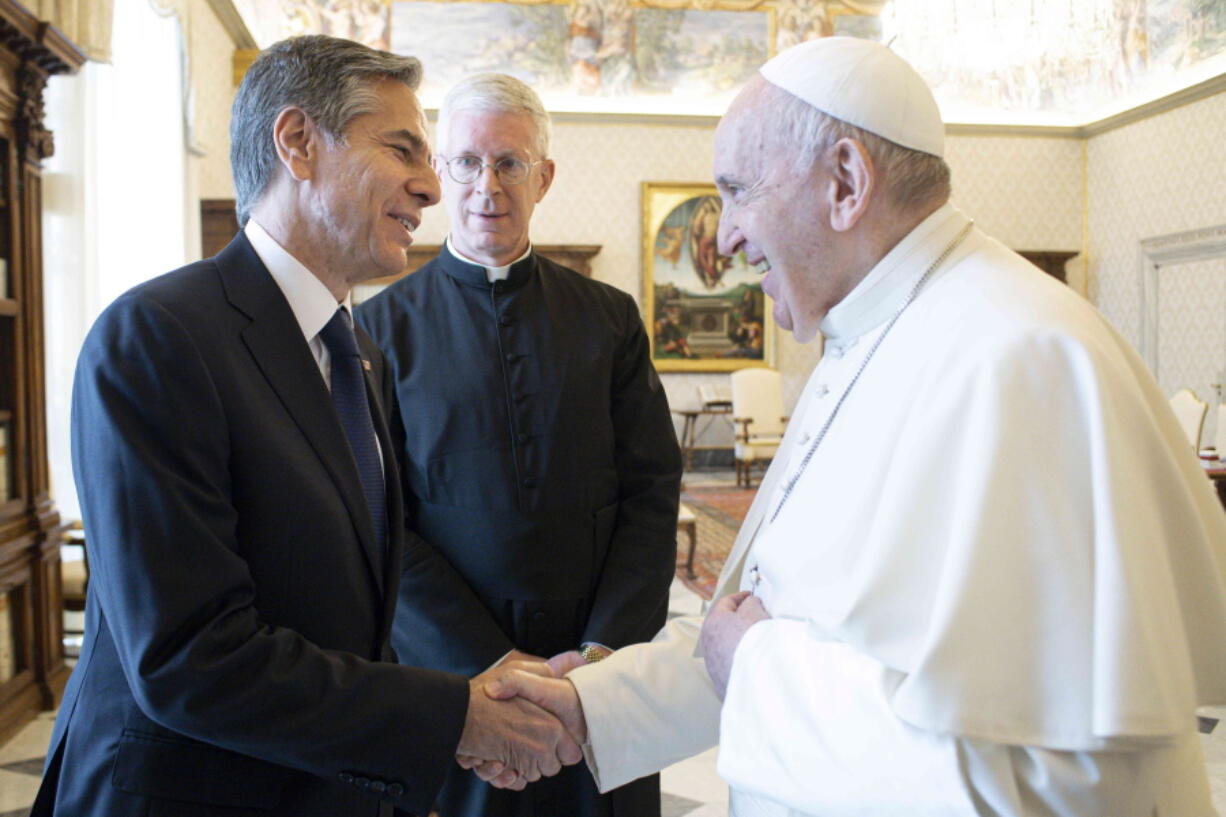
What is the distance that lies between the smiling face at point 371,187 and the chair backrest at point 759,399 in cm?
1051

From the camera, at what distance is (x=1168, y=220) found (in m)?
12.4

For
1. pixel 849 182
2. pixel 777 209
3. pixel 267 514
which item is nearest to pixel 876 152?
pixel 849 182

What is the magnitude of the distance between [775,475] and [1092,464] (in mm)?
684

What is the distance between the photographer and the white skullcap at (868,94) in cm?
144

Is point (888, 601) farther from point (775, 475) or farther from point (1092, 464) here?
point (775, 475)

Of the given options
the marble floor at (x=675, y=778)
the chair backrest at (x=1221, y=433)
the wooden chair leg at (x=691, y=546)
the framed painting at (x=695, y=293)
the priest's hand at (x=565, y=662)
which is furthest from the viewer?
the framed painting at (x=695, y=293)

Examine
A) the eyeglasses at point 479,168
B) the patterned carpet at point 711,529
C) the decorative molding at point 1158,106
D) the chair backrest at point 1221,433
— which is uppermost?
the decorative molding at point 1158,106

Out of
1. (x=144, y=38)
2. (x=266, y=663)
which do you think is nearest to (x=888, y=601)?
(x=266, y=663)

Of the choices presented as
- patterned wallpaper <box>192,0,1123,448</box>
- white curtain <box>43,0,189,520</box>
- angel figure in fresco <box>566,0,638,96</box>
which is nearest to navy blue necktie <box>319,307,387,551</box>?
white curtain <box>43,0,189,520</box>

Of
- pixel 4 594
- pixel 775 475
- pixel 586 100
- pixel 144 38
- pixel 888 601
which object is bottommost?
pixel 4 594

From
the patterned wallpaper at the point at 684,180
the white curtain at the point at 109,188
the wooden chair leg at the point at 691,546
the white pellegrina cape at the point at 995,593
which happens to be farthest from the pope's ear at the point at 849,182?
the patterned wallpaper at the point at 684,180

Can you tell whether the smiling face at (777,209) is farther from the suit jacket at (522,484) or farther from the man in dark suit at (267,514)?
the suit jacket at (522,484)

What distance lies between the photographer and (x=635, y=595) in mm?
2189

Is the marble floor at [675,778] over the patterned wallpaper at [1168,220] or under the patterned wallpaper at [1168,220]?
under
